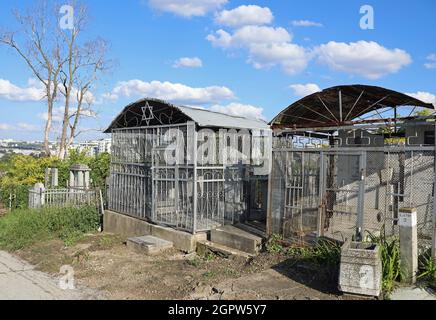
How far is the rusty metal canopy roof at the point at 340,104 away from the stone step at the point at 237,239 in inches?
107

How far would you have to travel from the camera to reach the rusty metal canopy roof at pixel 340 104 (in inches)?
305

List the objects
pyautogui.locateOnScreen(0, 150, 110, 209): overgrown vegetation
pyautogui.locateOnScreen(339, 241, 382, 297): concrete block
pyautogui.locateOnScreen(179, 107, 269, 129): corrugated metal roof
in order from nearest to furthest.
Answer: pyautogui.locateOnScreen(339, 241, 382, 297): concrete block → pyautogui.locateOnScreen(179, 107, 269, 129): corrugated metal roof → pyautogui.locateOnScreen(0, 150, 110, 209): overgrown vegetation

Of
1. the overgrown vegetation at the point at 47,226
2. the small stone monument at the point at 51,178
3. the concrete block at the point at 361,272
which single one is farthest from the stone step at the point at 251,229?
the small stone monument at the point at 51,178

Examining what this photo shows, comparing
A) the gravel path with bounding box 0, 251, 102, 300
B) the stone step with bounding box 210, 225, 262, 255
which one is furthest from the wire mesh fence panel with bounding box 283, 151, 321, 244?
the gravel path with bounding box 0, 251, 102, 300

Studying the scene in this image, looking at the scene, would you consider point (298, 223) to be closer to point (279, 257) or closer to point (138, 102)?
point (279, 257)

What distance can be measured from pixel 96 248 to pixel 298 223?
5.53m

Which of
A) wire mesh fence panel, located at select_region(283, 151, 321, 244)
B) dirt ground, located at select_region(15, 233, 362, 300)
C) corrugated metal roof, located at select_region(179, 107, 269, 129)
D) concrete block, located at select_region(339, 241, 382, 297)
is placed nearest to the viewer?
concrete block, located at select_region(339, 241, 382, 297)

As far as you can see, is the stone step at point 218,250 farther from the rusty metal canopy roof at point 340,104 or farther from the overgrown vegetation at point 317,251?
the rusty metal canopy roof at point 340,104

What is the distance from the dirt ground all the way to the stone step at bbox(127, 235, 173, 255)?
0.15m

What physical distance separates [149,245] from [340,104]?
18.7 feet

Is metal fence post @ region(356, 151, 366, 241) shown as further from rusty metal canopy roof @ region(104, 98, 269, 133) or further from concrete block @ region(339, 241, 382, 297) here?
rusty metal canopy roof @ region(104, 98, 269, 133)

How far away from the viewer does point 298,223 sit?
27.2 feet

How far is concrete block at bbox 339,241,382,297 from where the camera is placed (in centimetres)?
557

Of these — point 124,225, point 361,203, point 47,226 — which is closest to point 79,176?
point 47,226
